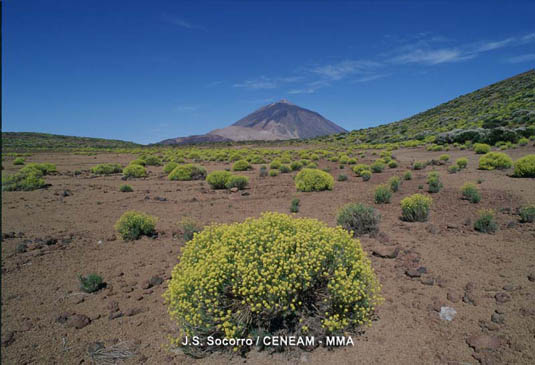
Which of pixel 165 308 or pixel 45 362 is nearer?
pixel 45 362

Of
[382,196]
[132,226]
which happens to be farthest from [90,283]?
[382,196]

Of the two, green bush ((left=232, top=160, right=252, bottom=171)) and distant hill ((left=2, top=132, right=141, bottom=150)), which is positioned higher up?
distant hill ((left=2, top=132, right=141, bottom=150))

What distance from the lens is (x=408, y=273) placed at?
4695 millimetres

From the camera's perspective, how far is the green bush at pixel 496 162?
47.2 feet

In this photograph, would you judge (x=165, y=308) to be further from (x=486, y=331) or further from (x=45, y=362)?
(x=486, y=331)

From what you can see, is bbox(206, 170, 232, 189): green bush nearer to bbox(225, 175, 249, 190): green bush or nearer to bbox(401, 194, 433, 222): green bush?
bbox(225, 175, 249, 190): green bush

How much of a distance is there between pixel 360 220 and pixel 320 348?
12.8ft

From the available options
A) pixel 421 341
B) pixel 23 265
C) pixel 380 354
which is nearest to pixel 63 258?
pixel 23 265

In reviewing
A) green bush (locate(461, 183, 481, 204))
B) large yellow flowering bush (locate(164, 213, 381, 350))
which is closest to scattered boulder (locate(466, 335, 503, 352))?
large yellow flowering bush (locate(164, 213, 381, 350))

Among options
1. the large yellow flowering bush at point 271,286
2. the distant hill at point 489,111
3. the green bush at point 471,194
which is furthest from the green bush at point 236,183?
the distant hill at point 489,111

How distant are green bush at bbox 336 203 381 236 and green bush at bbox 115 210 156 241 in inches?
185

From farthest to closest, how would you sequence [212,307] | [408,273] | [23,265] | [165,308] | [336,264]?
[23,265]
[408,273]
[165,308]
[336,264]
[212,307]

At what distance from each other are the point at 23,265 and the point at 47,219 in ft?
11.9

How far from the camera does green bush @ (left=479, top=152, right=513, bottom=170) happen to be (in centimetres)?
1440
